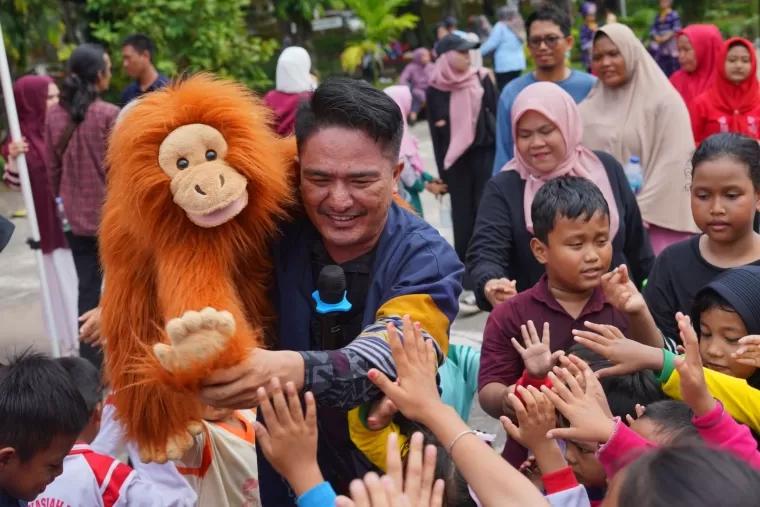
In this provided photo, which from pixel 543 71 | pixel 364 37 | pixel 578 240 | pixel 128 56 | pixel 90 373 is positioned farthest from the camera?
pixel 364 37

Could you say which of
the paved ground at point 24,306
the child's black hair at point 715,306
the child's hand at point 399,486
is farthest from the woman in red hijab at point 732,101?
the child's hand at point 399,486

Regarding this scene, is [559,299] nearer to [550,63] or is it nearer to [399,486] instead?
[399,486]

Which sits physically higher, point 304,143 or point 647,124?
point 304,143

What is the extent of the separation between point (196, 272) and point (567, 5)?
58.9ft

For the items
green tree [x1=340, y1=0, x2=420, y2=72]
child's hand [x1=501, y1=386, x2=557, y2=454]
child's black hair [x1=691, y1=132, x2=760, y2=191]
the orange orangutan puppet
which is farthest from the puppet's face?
green tree [x1=340, y1=0, x2=420, y2=72]

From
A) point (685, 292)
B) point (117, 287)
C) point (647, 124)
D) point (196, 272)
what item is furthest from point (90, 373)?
point (647, 124)

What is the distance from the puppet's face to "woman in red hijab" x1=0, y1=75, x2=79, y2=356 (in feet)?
13.4

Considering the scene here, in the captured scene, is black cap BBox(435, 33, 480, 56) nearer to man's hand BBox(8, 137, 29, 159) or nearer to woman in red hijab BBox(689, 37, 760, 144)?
woman in red hijab BBox(689, 37, 760, 144)

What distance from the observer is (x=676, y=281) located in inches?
132

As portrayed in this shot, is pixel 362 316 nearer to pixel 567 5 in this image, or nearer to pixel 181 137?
pixel 181 137

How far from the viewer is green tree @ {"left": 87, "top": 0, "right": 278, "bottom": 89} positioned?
466 inches

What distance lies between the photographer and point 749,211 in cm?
329

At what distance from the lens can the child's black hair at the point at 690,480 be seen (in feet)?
4.80

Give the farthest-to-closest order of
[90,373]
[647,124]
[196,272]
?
1. [647,124]
2. [90,373]
3. [196,272]
